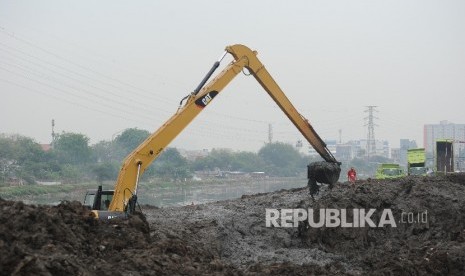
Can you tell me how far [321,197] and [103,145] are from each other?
3937 cm

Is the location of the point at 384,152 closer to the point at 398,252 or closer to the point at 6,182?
the point at 6,182

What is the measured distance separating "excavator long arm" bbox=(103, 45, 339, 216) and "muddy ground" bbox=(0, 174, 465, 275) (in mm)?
779

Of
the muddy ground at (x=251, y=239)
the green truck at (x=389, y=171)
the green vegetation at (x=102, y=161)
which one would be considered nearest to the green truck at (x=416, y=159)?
the green truck at (x=389, y=171)

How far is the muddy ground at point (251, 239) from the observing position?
303 inches

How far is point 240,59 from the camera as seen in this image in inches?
536

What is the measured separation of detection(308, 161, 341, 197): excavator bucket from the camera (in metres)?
14.8

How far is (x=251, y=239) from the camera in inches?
522

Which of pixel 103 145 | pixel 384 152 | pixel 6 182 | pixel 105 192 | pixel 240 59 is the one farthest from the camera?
pixel 384 152

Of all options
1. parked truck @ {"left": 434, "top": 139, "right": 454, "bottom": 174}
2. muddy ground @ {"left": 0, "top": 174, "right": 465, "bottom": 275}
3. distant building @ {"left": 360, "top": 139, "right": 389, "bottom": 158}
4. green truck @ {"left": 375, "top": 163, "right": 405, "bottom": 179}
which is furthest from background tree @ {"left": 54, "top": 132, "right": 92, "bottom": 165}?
distant building @ {"left": 360, "top": 139, "right": 389, "bottom": 158}

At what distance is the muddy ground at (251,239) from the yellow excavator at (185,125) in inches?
22.6

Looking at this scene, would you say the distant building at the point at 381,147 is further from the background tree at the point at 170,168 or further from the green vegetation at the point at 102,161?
the background tree at the point at 170,168

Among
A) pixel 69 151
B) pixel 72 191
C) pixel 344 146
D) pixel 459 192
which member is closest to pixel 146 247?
pixel 459 192

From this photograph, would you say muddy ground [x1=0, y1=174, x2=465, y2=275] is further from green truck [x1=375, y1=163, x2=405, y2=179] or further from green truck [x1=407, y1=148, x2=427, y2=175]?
green truck [x1=407, y1=148, x2=427, y2=175]

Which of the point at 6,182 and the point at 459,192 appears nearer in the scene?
the point at 459,192
